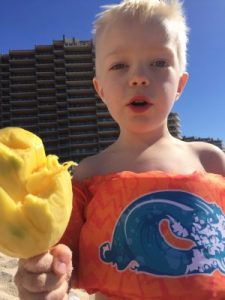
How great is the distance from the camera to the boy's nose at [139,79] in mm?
1772

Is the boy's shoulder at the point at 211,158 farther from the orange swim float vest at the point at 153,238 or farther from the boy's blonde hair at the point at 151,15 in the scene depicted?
the boy's blonde hair at the point at 151,15

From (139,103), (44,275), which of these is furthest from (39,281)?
(139,103)

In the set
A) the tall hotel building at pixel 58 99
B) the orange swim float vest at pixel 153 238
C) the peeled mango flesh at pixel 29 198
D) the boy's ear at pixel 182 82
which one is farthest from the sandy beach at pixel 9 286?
the tall hotel building at pixel 58 99

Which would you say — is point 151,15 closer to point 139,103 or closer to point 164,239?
point 139,103

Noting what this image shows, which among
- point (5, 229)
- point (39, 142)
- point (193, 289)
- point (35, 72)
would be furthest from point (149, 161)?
point (35, 72)

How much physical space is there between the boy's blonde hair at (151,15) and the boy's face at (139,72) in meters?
0.05

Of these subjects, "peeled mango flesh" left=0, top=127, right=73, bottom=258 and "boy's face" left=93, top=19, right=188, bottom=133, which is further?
"boy's face" left=93, top=19, right=188, bottom=133

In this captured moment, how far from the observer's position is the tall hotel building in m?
73.9

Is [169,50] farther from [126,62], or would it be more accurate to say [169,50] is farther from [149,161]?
[149,161]

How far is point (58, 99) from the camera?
252 feet

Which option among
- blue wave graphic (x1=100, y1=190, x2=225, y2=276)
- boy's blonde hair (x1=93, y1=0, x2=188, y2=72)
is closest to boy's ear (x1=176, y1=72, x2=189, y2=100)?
boy's blonde hair (x1=93, y1=0, x2=188, y2=72)

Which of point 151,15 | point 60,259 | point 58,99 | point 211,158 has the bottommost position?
point 60,259

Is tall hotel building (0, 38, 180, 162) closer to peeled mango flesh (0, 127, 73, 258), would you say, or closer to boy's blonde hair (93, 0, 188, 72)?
boy's blonde hair (93, 0, 188, 72)

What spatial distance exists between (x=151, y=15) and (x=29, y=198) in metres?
1.17
